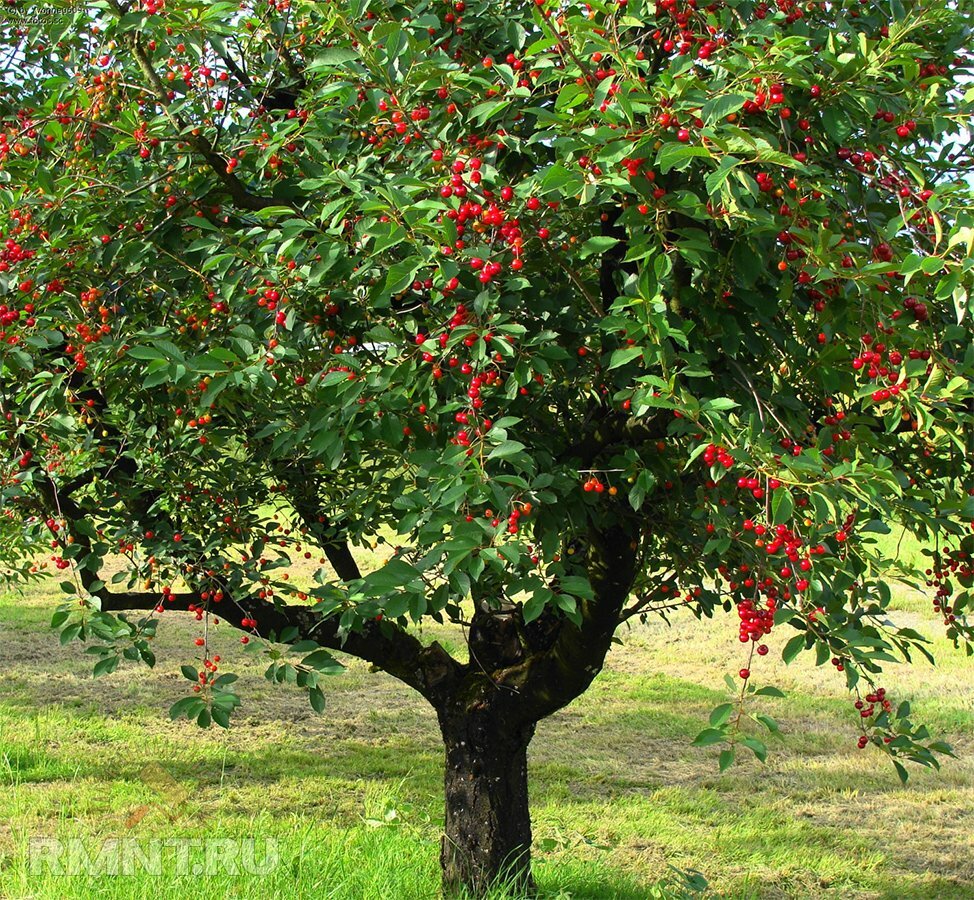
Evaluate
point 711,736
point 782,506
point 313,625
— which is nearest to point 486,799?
point 313,625

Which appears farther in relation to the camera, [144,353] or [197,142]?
[197,142]

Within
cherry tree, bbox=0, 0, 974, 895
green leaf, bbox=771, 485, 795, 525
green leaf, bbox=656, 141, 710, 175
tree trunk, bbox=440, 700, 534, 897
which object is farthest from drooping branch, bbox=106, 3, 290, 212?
tree trunk, bbox=440, 700, 534, 897

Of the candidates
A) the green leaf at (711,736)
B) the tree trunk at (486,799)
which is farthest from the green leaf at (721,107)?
the tree trunk at (486,799)

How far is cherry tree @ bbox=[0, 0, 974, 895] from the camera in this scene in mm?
2408

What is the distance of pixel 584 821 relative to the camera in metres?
6.36

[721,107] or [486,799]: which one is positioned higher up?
[721,107]

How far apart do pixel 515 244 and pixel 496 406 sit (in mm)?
672

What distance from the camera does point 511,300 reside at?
2725mm

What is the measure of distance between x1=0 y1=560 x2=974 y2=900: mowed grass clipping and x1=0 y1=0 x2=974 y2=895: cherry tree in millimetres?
1584

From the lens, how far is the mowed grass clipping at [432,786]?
5035 millimetres

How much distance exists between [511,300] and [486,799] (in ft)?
8.68

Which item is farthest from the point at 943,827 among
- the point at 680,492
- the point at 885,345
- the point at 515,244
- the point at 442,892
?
the point at 515,244

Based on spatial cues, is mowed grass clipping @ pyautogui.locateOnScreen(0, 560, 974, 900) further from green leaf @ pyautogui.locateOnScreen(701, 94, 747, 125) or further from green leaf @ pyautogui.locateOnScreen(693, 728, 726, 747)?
green leaf @ pyautogui.locateOnScreen(701, 94, 747, 125)

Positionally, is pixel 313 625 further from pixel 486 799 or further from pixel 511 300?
pixel 511 300
